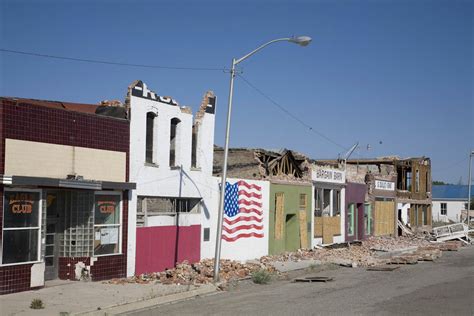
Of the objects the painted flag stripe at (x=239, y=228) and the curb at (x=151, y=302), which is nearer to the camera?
the curb at (x=151, y=302)

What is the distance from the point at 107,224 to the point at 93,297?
4110mm

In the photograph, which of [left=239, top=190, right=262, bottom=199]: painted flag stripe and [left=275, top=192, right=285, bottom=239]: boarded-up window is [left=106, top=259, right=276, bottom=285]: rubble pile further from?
[left=275, top=192, right=285, bottom=239]: boarded-up window

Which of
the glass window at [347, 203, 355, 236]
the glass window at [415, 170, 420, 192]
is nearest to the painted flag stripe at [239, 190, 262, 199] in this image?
the glass window at [347, 203, 355, 236]

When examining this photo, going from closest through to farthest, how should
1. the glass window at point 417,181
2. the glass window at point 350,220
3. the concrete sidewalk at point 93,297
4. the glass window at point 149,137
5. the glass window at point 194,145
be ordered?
the concrete sidewalk at point 93,297 < the glass window at point 149,137 < the glass window at point 194,145 < the glass window at point 350,220 < the glass window at point 417,181

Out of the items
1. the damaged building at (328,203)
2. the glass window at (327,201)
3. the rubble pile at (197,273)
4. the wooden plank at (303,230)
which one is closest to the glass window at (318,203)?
the damaged building at (328,203)

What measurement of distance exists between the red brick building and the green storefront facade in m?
11.1

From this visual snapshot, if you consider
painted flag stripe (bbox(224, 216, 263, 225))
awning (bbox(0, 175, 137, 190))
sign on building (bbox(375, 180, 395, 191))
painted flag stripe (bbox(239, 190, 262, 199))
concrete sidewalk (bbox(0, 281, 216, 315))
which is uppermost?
sign on building (bbox(375, 180, 395, 191))

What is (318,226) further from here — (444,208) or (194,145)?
(444,208)

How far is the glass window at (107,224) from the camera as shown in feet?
64.1

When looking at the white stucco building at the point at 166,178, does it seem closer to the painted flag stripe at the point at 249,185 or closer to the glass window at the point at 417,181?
the painted flag stripe at the point at 249,185

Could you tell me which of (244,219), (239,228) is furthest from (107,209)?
(244,219)

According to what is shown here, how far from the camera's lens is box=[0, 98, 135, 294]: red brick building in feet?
54.0

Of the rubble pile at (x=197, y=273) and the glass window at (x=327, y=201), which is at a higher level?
the glass window at (x=327, y=201)

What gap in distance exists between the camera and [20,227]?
16.8 metres
